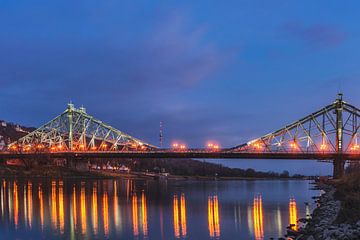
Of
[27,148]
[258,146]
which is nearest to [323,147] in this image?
[258,146]

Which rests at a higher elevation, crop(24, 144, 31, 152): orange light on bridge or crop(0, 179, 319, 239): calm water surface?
crop(24, 144, 31, 152): orange light on bridge

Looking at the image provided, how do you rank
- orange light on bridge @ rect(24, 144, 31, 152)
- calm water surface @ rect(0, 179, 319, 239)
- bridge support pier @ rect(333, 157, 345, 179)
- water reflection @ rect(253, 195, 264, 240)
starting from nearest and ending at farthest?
calm water surface @ rect(0, 179, 319, 239), water reflection @ rect(253, 195, 264, 240), bridge support pier @ rect(333, 157, 345, 179), orange light on bridge @ rect(24, 144, 31, 152)

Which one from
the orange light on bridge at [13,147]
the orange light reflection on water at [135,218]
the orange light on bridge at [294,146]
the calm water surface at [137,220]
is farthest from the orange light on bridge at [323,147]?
the orange light on bridge at [13,147]

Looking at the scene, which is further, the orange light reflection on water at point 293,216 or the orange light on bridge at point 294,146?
the orange light on bridge at point 294,146

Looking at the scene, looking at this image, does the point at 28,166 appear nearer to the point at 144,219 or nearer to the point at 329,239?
the point at 144,219

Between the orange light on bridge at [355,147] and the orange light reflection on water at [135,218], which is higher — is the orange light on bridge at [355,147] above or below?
above

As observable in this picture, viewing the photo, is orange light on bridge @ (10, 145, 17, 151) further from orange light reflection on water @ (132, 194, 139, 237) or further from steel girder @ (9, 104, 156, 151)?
orange light reflection on water @ (132, 194, 139, 237)

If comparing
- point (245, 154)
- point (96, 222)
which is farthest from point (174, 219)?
point (245, 154)

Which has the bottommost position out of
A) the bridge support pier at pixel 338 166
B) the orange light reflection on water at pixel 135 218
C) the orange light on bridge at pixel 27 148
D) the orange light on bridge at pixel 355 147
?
the orange light reflection on water at pixel 135 218

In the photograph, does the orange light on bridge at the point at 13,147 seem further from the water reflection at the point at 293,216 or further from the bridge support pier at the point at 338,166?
the water reflection at the point at 293,216

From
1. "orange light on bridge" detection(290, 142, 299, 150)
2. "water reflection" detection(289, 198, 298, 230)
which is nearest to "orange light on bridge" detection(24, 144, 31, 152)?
"orange light on bridge" detection(290, 142, 299, 150)

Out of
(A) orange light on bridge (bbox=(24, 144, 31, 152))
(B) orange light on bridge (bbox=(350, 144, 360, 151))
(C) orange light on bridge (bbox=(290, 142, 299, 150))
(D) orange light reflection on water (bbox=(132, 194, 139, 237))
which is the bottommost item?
(D) orange light reflection on water (bbox=(132, 194, 139, 237))

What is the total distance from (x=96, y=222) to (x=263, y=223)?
11945 mm

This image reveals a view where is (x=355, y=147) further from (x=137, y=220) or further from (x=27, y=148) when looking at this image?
(x=27, y=148)
